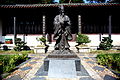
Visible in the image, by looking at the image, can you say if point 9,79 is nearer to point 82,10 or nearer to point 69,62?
point 69,62

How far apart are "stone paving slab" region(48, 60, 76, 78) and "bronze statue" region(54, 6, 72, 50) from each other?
733mm

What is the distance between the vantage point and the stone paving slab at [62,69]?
4129 mm

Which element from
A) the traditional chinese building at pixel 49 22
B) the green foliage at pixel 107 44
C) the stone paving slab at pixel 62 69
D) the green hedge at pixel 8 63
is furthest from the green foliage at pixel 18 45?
the green foliage at pixel 107 44

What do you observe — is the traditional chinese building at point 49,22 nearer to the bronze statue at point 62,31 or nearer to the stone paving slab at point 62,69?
the bronze statue at point 62,31

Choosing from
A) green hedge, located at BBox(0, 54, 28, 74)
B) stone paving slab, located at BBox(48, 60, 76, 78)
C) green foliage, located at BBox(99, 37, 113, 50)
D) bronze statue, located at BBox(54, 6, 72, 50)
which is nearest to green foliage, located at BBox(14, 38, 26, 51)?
green hedge, located at BBox(0, 54, 28, 74)

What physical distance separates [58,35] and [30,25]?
31.0ft

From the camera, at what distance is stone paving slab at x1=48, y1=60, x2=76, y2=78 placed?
4129 mm

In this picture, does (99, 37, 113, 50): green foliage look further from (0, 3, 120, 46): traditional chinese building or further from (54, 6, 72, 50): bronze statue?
(54, 6, 72, 50): bronze statue

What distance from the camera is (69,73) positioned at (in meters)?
4.14

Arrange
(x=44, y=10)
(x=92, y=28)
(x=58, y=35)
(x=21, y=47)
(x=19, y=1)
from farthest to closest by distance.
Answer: (x=19, y=1), (x=92, y=28), (x=44, y=10), (x=21, y=47), (x=58, y=35)

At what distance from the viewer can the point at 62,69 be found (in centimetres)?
421

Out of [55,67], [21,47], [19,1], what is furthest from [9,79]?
[19,1]

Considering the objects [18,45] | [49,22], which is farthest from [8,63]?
[49,22]

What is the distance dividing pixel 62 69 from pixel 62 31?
158cm
